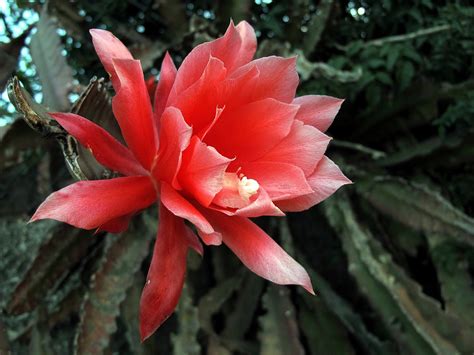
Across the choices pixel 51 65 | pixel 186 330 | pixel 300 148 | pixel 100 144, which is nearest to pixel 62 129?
pixel 100 144

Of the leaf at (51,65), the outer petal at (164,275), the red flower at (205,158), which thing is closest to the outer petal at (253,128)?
the red flower at (205,158)

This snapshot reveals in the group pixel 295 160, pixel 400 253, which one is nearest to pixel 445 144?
pixel 400 253

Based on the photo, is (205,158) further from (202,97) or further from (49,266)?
(49,266)

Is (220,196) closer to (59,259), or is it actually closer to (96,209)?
(96,209)

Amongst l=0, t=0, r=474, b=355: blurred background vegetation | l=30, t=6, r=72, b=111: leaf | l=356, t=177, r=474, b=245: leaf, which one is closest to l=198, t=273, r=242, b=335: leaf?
l=0, t=0, r=474, b=355: blurred background vegetation

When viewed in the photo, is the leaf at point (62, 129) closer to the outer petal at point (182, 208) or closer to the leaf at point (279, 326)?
the outer petal at point (182, 208)

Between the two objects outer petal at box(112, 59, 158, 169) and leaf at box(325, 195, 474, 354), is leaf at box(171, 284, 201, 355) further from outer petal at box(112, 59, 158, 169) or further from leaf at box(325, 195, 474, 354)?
outer petal at box(112, 59, 158, 169)
